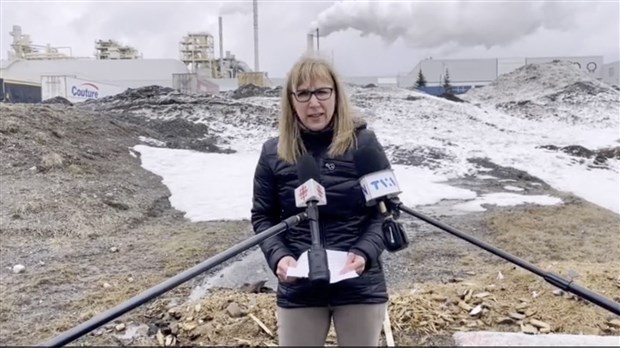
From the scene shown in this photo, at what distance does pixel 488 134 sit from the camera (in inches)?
819

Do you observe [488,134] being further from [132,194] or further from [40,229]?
[40,229]

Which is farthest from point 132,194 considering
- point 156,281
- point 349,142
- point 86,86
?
point 86,86

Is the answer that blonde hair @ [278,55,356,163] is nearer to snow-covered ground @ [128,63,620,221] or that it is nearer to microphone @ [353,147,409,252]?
microphone @ [353,147,409,252]

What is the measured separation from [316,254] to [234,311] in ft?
7.49

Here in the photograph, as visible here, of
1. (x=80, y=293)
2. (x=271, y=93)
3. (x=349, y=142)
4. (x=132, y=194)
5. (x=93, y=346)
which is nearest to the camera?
(x=349, y=142)

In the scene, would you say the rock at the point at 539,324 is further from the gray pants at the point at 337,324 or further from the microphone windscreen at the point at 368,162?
the microphone windscreen at the point at 368,162

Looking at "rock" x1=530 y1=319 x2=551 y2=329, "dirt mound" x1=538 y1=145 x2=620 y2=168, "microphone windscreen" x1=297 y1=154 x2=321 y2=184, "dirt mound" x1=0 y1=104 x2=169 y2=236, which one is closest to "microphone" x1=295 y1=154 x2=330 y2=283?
"microphone windscreen" x1=297 y1=154 x2=321 y2=184

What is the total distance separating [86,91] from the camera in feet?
121

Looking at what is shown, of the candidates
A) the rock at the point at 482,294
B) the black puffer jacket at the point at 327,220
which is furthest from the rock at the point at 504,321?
the black puffer jacket at the point at 327,220

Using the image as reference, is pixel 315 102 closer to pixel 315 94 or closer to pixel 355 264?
pixel 315 94

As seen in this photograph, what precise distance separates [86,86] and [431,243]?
35.3m

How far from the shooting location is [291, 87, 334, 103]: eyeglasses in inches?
87.8

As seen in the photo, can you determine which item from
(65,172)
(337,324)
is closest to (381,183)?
(337,324)

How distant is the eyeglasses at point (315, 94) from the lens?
7.32ft
